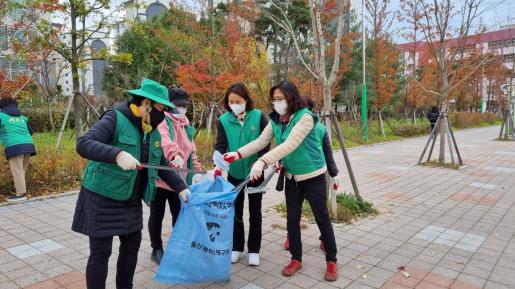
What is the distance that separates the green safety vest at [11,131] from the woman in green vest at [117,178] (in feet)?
13.5

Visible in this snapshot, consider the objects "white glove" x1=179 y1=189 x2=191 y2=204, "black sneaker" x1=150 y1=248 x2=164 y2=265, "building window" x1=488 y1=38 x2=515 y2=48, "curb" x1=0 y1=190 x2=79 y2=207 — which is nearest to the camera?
"white glove" x1=179 y1=189 x2=191 y2=204

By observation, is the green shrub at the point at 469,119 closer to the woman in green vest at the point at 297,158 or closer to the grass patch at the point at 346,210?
the grass patch at the point at 346,210

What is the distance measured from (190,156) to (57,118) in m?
14.4

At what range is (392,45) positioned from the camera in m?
17.3

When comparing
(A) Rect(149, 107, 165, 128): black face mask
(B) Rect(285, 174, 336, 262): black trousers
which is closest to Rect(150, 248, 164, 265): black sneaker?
(B) Rect(285, 174, 336, 262): black trousers

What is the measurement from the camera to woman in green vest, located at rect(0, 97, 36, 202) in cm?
570

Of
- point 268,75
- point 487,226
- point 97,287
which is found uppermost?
point 268,75

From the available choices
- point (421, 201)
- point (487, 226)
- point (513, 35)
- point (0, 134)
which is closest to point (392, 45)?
point (513, 35)

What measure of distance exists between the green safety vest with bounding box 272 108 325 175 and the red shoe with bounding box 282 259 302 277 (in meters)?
0.80

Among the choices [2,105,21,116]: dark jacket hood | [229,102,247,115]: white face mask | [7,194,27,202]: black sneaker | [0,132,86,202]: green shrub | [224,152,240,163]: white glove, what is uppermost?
[229,102,247,115]: white face mask

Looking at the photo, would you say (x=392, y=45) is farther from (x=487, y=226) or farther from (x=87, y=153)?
(x=87, y=153)

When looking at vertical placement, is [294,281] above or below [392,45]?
below

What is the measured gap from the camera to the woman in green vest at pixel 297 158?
3176 mm

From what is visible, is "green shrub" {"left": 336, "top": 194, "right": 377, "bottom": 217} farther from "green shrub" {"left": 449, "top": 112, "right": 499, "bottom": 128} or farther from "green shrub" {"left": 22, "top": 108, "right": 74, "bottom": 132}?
"green shrub" {"left": 449, "top": 112, "right": 499, "bottom": 128}
